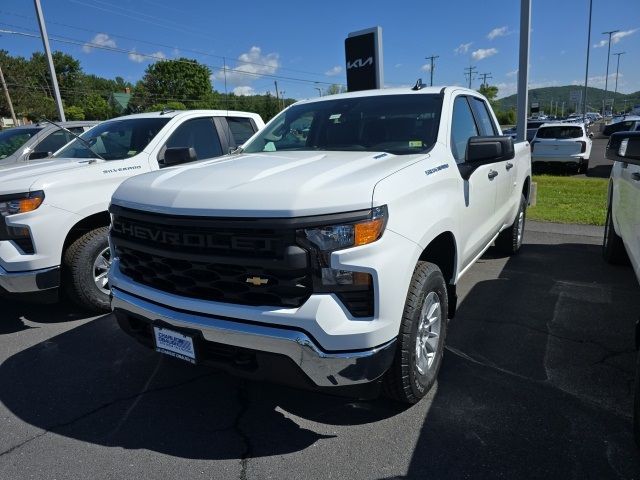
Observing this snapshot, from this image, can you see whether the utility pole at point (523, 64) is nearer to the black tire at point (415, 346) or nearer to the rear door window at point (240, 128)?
the rear door window at point (240, 128)

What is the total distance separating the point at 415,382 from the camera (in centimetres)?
266

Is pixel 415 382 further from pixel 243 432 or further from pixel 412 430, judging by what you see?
pixel 243 432

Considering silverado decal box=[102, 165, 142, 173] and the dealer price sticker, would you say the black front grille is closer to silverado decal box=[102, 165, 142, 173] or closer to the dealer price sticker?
the dealer price sticker

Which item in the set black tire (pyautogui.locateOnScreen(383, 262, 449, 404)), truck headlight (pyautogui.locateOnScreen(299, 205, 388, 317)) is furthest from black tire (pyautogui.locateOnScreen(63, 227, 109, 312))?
black tire (pyautogui.locateOnScreen(383, 262, 449, 404))

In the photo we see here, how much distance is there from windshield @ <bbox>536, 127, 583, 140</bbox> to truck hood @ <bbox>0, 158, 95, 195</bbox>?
1553cm

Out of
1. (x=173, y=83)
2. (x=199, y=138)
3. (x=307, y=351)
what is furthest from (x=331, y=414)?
(x=173, y=83)

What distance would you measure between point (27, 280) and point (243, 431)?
2.39m

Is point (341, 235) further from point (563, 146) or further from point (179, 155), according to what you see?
point (563, 146)

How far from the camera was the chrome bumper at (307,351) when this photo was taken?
7.23 ft

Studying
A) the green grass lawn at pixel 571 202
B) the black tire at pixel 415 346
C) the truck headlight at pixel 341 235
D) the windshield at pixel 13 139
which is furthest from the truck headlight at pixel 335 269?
the windshield at pixel 13 139

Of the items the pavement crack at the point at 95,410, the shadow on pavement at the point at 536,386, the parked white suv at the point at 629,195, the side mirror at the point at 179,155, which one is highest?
the side mirror at the point at 179,155

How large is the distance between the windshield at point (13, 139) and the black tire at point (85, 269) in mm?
4729

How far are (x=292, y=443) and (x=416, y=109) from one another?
2483 millimetres

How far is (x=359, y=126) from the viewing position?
3.70m
